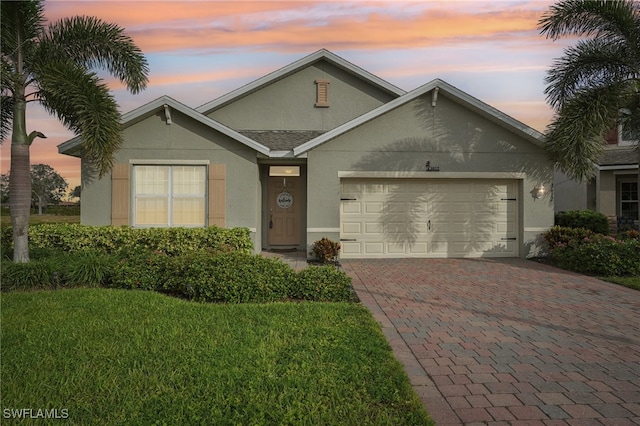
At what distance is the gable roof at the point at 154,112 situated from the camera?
1072 cm

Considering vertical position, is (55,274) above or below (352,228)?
below

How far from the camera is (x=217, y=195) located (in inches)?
449

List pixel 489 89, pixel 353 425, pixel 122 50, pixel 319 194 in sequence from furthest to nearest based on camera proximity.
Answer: pixel 489 89, pixel 319 194, pixel 122 50, pixel 353 425

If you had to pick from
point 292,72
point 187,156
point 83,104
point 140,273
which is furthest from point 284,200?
point 140,273

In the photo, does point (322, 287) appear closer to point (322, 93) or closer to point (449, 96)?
point (449, 96)

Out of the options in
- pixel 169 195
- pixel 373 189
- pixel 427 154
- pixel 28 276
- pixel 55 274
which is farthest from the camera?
pixel 373 189

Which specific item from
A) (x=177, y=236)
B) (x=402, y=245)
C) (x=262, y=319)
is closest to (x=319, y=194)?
(x=402, y=245)

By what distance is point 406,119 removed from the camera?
11953mm

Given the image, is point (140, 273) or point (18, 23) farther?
point (18, 23)

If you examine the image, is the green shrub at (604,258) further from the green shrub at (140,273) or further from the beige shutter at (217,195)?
the green shrub at (140,273)

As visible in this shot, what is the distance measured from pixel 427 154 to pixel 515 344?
7.87 m

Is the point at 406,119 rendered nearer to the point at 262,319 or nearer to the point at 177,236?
the point at 177,236

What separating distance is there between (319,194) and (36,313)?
7.44 m

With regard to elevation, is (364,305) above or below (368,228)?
below
